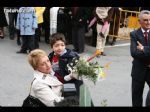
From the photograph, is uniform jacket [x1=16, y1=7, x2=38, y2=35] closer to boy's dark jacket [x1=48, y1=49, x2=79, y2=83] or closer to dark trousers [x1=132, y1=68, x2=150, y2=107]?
dark trousers [x1=132, y1=68, x2=150, y2=107]

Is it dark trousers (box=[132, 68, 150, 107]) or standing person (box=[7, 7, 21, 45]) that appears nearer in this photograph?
dark trousers (box=[132, 68, 150, 107])

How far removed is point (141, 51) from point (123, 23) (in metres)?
6.70

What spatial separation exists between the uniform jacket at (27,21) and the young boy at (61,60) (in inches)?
195

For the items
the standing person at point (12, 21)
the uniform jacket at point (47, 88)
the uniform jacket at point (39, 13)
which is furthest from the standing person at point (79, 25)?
the uniform jacket at point (47, 88)

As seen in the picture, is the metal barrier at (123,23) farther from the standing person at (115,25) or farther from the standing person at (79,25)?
the standing person at (79,25)

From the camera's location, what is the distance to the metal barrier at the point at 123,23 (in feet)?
40.4

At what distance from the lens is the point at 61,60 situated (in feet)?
19.1

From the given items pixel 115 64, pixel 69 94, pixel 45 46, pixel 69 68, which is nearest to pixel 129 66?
pixel 115 64

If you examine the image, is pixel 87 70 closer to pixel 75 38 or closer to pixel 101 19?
pixel 101 19

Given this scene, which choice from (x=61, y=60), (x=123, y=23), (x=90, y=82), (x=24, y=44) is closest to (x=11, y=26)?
(x=24, y=44)

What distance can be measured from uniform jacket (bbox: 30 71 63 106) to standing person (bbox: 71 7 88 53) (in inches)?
228

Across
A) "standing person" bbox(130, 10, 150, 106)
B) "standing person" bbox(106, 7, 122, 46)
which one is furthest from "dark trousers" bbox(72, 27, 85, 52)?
"standing person" bbox(130, 10, 150, 106)

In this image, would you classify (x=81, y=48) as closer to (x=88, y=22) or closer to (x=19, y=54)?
(x=88, y=22)

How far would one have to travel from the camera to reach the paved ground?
8164 millimetres
